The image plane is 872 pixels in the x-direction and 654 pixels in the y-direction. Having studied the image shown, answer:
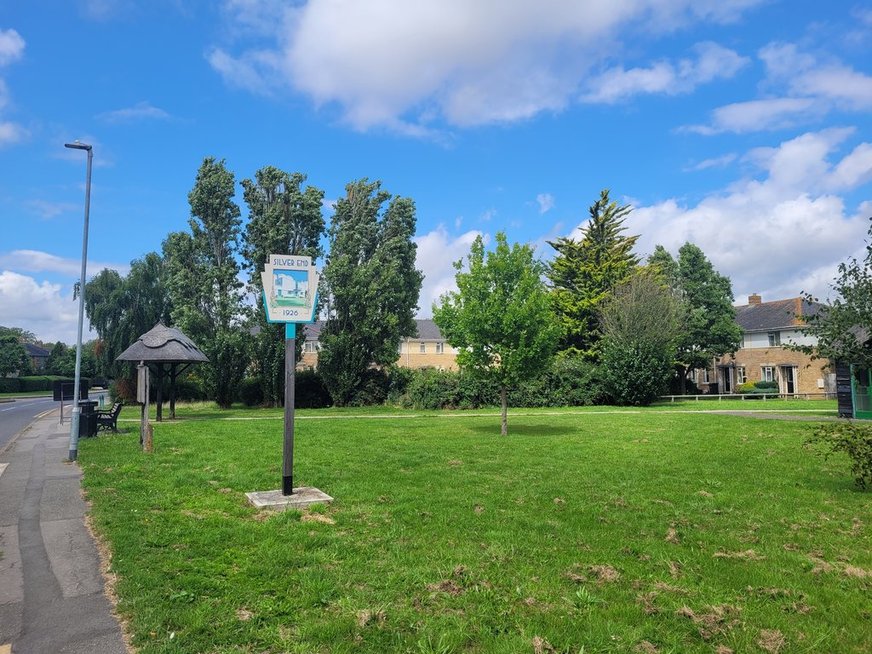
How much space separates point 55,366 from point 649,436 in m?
95.2

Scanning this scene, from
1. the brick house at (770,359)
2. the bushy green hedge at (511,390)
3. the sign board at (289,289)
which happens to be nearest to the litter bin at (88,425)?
the sign board at (289,289)

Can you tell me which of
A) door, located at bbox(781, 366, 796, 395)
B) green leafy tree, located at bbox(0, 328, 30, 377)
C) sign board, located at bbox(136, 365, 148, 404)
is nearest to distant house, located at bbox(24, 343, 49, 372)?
green leafy tree, located at bbox(0, 328, 30, 377)

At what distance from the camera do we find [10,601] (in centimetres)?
492

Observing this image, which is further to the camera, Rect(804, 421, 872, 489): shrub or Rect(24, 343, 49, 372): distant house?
Rect(24, 343, 49, 372): distant house

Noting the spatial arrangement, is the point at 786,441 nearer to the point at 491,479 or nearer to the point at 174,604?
the point at 491,479

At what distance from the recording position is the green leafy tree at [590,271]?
4566cm

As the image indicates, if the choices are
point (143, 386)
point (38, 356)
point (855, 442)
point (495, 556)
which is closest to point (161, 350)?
point (143, 386)

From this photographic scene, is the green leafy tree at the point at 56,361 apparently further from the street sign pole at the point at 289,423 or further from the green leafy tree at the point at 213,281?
the street sign pole at the point at 289,423

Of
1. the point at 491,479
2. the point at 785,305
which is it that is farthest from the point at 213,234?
the point at 785,305

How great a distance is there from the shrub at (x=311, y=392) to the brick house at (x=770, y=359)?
3531cm

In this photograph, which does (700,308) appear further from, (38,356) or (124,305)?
(38,356)

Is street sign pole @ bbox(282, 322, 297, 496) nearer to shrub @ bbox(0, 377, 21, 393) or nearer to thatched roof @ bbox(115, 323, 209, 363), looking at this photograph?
thatched roof @ bbox(115, 323, 209, 363)

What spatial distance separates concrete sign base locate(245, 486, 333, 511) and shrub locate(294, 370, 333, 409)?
2820 centimetres

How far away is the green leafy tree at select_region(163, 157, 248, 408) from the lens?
33281 mm
